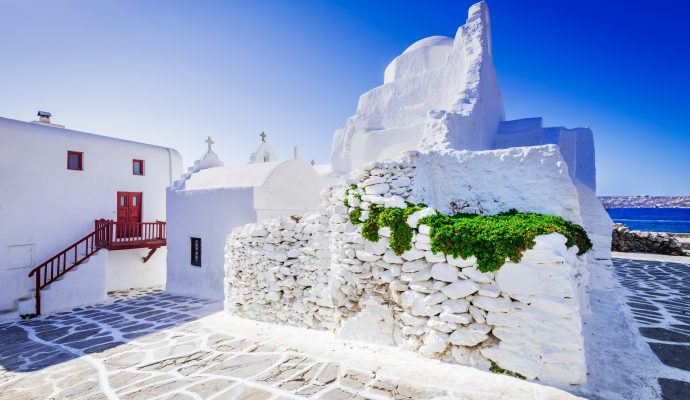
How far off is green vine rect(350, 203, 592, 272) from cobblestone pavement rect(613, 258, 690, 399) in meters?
1.88

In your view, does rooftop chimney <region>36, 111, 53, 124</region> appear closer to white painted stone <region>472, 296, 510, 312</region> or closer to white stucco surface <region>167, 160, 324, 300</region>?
white stucco surface <region>167, 160, 324, 300</region>

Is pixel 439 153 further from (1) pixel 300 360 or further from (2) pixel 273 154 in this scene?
(2) pixel 273 154

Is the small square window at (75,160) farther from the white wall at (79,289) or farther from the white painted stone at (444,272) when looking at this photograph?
the white painted stone at (444,272)

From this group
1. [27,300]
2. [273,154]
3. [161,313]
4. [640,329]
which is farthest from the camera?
[273,154]

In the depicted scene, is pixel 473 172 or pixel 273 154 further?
pixel 273 154

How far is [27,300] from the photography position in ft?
36.3

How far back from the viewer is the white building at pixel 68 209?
11.5 m

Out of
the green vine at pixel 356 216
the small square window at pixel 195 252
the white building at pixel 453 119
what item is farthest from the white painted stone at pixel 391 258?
the small square window at pixel 195 252

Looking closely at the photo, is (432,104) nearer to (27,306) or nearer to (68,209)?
(68,209)

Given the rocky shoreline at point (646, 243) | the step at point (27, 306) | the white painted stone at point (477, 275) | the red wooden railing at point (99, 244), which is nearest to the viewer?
the white painted stone at point (477, 275)

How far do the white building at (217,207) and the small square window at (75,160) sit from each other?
3918 mm

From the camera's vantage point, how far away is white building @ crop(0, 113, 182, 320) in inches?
453

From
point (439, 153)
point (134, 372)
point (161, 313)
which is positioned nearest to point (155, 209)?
point (161, 313)

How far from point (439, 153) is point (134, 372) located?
668 centimetres
